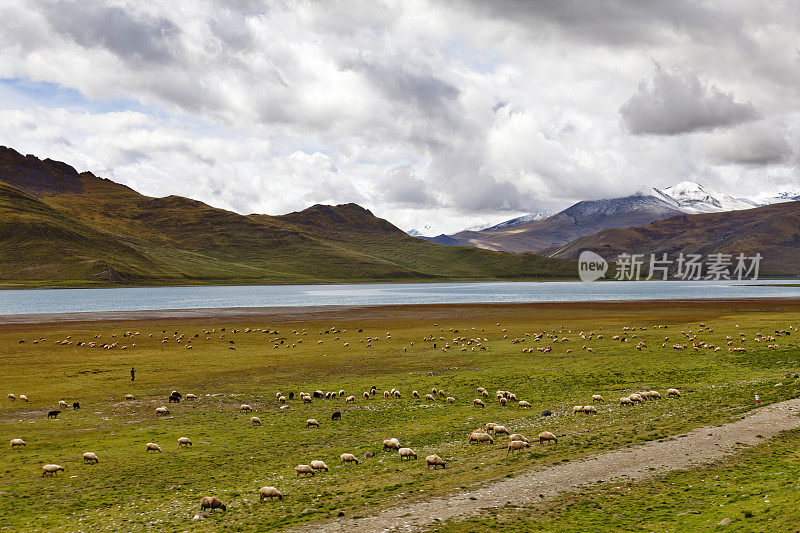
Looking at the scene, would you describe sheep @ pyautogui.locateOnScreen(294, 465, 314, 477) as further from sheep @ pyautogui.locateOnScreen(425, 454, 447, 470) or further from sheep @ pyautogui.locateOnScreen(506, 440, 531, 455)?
sheep @ pyautogui.locateOnScreen(506, 440, 531, 455)

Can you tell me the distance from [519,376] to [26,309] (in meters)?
128

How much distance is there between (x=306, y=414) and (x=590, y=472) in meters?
18.7

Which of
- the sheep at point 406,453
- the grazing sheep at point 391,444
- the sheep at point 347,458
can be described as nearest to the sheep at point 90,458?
the sheep at point 347,458

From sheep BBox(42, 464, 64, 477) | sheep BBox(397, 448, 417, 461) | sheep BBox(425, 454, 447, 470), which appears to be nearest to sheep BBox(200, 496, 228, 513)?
sheep BBox(397, 448, 417, 461)

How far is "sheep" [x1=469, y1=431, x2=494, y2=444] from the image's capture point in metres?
26.6

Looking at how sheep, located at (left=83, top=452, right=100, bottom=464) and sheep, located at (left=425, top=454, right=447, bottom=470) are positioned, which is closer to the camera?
sheep, located at (left=425, top=454, right=447, bottom=470)

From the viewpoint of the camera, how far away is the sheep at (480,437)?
26586 millimetres

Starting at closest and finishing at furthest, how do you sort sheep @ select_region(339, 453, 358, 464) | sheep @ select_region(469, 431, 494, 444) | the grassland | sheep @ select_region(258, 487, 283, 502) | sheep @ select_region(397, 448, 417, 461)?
1. sheep @ select_region(258, 487, 283, 502)
2. the grassland
3. sheep @ select_region(339, 453, 358, 464)
4. sheep @ select_region(397, 448, 417, 461)
5. sheep @ select_region(469, 431, 494, 444)

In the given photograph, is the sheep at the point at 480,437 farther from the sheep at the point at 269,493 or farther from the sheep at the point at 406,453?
the sheep at the point at 269,493

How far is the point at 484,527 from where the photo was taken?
16.4 meters

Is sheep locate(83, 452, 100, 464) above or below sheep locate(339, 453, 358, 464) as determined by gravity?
below

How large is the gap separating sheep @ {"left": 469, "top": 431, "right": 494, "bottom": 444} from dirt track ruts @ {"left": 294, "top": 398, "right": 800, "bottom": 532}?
4627mm

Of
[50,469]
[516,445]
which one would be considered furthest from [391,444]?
[50,469]

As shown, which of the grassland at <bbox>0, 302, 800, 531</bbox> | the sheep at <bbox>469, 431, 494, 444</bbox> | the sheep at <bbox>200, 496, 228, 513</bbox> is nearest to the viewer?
the sheep at <bbox>200, 496, 228, 513</bbox>
